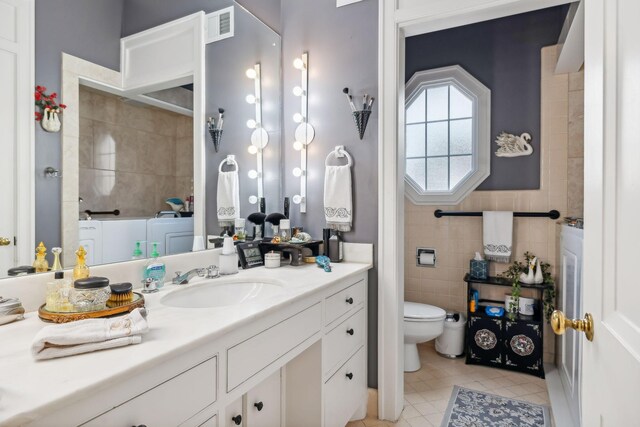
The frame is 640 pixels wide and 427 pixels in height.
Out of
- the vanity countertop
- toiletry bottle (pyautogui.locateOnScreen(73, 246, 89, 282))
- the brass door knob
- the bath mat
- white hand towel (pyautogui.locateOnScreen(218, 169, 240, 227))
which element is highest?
white hand towel (pyautogui.locateOnScreen(218, 169, 240, 227))

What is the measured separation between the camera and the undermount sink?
139cm

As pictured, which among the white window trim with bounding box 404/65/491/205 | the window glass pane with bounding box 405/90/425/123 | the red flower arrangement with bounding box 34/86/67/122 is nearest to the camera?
the red flower arrangement with bounding box 34/86/67/122

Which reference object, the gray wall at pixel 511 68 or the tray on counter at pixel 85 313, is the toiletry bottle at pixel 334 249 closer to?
the tray on counter at pixel 85 313

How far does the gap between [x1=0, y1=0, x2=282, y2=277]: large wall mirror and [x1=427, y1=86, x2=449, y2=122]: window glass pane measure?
190cm

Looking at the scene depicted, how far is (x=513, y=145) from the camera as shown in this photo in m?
2.81

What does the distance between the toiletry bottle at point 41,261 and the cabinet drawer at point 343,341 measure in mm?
1006

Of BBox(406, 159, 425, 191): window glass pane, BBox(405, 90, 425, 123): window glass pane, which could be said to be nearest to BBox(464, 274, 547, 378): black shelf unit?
BBox(406, 159, 425, 191): window glass pane

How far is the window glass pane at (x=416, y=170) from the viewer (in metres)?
3.24

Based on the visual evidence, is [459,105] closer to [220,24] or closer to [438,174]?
[438,174]

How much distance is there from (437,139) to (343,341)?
6.89 feet

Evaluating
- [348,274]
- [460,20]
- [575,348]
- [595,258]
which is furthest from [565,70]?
[595,258]

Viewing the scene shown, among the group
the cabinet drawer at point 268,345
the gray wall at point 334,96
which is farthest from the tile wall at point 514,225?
the cabinet drawer at point 268,345

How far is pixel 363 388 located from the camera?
1.98 meters

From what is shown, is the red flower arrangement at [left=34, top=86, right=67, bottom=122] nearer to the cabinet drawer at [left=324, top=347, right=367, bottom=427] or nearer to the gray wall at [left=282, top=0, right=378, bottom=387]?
the gray wall at [left=282, top=0, right=378, bottom=387]
